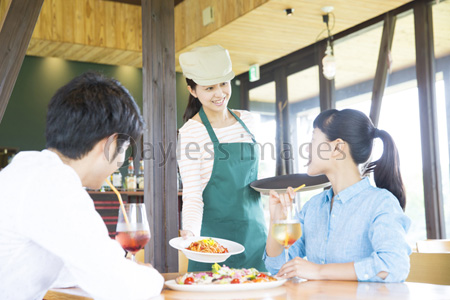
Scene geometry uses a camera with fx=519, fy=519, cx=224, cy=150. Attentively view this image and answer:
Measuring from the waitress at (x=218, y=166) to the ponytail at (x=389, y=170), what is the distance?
0.65 metres

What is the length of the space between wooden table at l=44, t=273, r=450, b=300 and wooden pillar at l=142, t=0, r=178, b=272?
0.96 m

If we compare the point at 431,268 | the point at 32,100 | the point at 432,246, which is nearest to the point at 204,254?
the point at 431,268

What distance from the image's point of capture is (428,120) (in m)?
4.71

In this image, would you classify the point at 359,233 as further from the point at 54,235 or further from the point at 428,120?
the point at 428,120

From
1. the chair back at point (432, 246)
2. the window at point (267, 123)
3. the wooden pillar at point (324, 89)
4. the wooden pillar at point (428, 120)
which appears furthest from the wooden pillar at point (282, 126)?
the chair back at point (432, 246)

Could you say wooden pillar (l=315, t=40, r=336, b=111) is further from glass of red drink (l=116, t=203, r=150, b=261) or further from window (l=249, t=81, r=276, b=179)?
glass of red drink (l=116, t=203, r=150, b=261)

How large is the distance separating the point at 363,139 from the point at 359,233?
1.18 ft

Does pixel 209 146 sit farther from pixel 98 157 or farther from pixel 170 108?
pixel 98 157

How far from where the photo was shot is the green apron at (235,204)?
2.23 m

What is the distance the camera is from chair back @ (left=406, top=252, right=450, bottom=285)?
1.82m

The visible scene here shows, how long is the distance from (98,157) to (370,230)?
34.9 inches

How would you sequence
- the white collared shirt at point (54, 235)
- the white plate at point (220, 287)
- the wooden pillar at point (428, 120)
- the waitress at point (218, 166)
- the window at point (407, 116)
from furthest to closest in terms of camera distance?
the window at point (407, 116) → the wooden pillar at point (428, 120) → the waitress at point (218, 166) → the white plate at point (220, 287) → the white collared shirt at point (54, 235)

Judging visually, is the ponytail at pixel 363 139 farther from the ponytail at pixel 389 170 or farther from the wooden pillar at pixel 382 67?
the wooden pillar at pixel 382 67

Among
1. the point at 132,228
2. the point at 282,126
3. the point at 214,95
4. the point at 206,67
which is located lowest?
the point at 132,228
